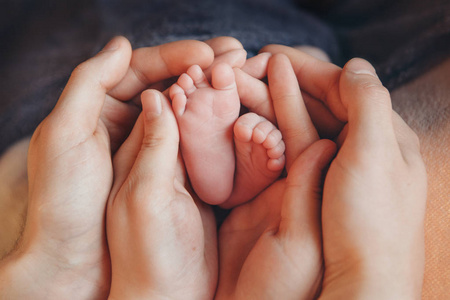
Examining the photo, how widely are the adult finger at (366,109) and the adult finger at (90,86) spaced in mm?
430

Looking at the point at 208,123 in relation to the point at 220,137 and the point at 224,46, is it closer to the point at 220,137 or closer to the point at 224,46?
the point at 220,137

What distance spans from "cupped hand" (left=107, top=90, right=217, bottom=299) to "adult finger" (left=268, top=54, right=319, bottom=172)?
0.20m

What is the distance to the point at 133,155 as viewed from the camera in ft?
2.31

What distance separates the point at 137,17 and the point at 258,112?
1.95 feet

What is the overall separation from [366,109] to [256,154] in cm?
22

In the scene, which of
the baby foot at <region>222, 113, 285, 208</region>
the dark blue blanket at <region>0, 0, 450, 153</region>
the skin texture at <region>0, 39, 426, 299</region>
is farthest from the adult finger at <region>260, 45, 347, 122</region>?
the dark blue blanket at <region>0, 0, 450, 153</region>

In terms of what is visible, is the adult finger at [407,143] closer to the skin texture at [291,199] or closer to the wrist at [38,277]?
the skin texture at [291,199]

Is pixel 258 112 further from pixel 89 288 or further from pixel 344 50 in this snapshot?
pixel 344 50

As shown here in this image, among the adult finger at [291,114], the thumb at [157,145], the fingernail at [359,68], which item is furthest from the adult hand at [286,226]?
the thumb at [157,145]

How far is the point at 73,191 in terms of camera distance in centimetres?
64

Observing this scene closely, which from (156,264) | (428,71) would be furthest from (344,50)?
(156,264)

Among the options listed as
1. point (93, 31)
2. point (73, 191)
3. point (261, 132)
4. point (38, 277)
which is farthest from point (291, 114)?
point (93, 31)

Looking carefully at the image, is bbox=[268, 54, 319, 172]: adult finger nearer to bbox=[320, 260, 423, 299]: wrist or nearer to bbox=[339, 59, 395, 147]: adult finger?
bbox=[339, 59, 395, 147]: adult finger

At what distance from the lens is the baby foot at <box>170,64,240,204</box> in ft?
2.13
